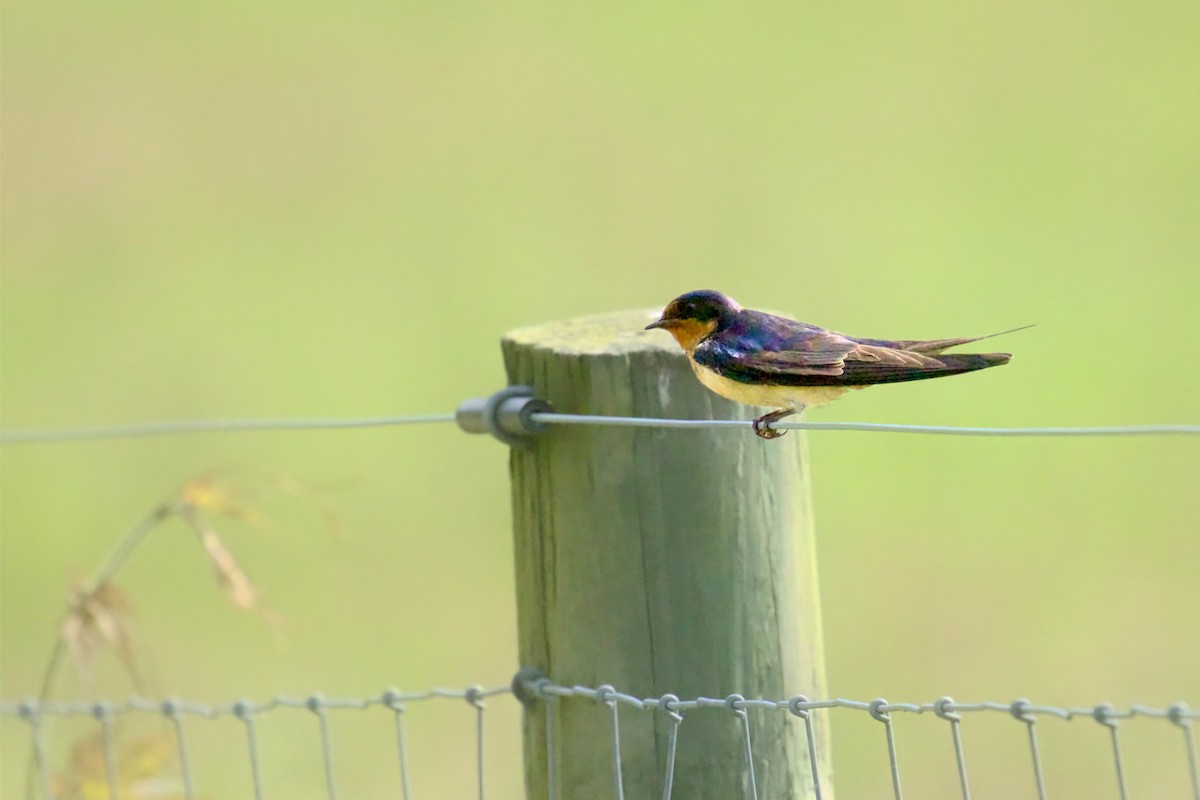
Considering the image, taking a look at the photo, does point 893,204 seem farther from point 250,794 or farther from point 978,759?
point 250,794

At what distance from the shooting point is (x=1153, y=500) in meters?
7.78

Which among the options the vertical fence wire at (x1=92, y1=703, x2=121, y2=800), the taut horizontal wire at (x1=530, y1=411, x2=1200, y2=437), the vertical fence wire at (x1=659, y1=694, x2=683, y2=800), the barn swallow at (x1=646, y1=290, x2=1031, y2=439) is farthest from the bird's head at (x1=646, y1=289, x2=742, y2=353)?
the vertical fence wire at (x1=92, y1=703, x2=121, y2=800)

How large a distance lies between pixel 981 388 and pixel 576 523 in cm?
625

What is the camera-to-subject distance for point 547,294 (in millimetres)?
8922

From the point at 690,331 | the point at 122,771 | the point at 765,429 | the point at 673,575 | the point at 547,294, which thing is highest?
the point at 547,294

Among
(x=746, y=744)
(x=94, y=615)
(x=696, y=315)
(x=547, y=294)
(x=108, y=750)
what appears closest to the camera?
(x=746, y=744)

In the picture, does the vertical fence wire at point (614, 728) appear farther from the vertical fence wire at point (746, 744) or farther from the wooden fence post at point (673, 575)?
the vertical fence wire at point (746, 744)

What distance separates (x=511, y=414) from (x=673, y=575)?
33 cm

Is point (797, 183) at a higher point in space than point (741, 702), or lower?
higher

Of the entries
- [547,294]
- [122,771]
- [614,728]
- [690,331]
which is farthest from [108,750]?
[547,294]

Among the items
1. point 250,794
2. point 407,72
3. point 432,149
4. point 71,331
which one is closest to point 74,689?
point 250,794

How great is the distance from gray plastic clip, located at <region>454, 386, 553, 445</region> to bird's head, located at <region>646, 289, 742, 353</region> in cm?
22

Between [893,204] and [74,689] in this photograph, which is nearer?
[74,689]

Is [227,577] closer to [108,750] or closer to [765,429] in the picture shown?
[108,750]
